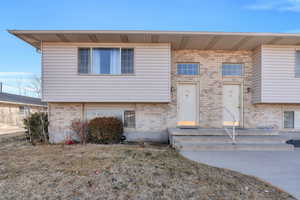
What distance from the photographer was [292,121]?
715 cm

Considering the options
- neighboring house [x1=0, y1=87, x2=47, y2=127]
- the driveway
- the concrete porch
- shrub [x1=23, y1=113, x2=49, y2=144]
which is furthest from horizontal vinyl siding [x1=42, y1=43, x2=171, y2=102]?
neighboring house [x1=0, y1=87, x2=47, y2=127]

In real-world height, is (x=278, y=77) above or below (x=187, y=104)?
above

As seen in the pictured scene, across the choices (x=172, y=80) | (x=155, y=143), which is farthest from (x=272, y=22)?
(x=155, y=143)

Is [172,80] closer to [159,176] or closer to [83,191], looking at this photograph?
[159,176]

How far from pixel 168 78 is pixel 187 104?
1.57m

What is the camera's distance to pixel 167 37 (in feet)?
19.7

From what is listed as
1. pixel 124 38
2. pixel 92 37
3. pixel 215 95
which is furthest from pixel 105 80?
pixel 215 95

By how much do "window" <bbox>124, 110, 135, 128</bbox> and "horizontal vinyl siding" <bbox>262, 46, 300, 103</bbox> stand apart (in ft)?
17.5

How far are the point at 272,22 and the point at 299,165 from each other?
10193 mm

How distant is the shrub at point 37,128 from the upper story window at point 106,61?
2.69 metres

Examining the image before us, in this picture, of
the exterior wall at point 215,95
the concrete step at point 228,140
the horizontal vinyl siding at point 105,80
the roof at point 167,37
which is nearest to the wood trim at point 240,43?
the roof at point 167,37

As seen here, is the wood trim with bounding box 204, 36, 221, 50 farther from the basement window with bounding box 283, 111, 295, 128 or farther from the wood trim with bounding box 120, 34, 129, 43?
the basement window with bounding box 283, 111, 295, 128

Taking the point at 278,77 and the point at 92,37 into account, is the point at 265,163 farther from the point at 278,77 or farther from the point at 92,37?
the point at 92,37

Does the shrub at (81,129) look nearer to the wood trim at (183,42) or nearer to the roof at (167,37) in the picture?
the roof at (167,37)
